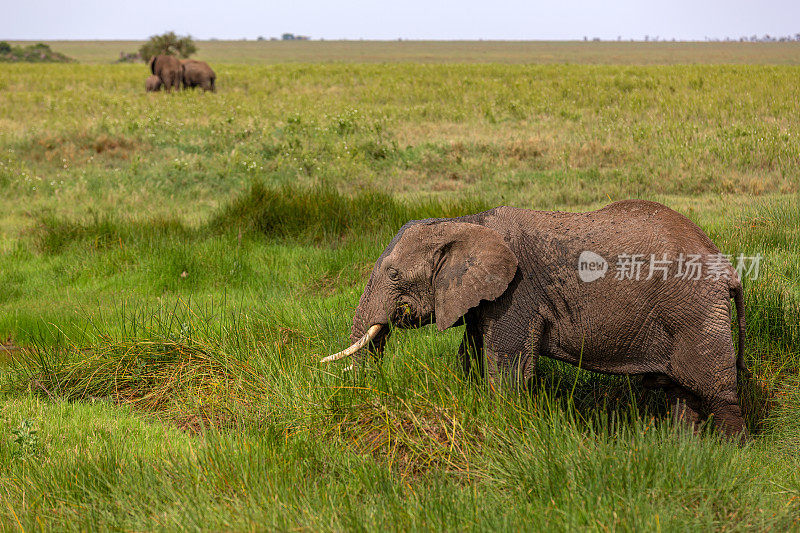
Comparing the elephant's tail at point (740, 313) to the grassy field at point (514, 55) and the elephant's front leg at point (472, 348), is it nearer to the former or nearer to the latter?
the elephant's front leg at point (472, 348)

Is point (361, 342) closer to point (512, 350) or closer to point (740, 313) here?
point (512, 350)

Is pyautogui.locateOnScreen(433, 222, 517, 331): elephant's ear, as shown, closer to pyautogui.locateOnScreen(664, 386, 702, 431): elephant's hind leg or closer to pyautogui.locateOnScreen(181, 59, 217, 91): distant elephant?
pyautogui.locateOnScreen(664, 386, 702, 431): elephant's hind leg

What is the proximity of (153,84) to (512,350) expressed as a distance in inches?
1160

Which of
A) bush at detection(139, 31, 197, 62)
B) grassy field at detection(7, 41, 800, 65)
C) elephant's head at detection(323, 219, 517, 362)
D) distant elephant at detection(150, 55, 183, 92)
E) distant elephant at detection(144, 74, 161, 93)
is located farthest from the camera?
grassy field at detection(7, 41, 800, 65)

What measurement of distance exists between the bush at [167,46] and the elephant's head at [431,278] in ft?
195

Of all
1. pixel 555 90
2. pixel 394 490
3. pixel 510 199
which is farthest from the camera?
pixel 555 90

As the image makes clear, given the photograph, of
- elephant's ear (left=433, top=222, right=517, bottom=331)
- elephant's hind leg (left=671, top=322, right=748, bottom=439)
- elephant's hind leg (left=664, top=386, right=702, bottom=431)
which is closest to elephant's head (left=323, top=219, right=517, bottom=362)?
elephant's ear (left=433, top=222, right=517, bottom=331)

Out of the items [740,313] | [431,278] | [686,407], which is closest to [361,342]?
[431,278]

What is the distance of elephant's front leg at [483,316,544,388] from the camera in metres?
4.57

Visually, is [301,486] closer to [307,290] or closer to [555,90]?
[307,290]

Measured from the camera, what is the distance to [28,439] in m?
4.50

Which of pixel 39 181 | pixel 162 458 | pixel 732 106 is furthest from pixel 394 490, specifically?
pixel 732 106

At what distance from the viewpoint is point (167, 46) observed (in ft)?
197

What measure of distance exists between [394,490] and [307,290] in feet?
16.3
